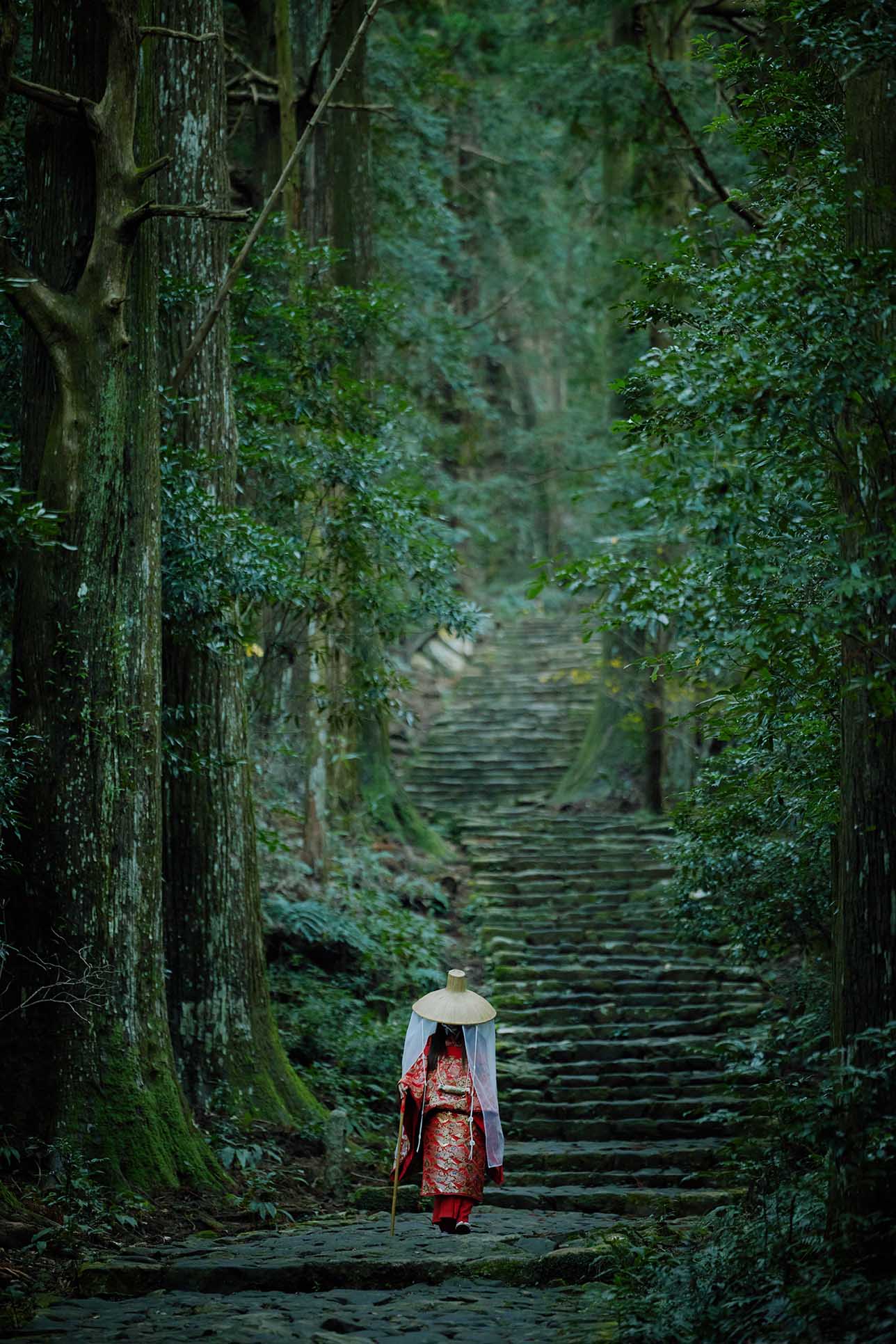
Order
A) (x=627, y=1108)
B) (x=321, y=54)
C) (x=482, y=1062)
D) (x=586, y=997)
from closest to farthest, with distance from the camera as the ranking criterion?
(x=482, y=1062)
(x=627, y=1108)
(x=321, y=54)
(x=586, y=997)

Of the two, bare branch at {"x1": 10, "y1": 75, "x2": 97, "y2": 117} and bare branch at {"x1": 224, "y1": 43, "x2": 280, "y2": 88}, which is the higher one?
bare branch at {"x1": 224, "y1": 43, "x2": 280, "y2": 88}

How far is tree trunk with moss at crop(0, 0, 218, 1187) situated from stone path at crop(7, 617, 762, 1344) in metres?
1.05

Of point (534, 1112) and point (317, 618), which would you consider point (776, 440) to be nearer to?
point (317, 618)

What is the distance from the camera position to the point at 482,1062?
686 centimetres

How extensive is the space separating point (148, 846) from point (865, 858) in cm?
391

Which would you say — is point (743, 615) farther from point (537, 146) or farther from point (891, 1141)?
point (537, 146)

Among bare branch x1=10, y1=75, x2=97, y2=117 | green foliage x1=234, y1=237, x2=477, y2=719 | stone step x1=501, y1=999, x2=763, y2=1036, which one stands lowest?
stone step x1=501, y1=999, x2=763, y2=1036

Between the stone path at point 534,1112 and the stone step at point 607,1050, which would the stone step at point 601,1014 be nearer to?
the stone path at point 534,1112

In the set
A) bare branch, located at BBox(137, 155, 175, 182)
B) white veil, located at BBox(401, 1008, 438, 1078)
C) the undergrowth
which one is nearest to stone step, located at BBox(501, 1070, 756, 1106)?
the undergrowth

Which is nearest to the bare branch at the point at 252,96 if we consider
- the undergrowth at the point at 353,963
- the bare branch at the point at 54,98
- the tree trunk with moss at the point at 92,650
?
the tree trunk with moss at the point at 92,650

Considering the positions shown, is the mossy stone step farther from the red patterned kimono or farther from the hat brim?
the hat brim

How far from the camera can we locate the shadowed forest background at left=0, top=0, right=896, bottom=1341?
16.9 ft

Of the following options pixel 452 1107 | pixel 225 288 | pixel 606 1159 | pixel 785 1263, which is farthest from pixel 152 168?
pixel 606 1159

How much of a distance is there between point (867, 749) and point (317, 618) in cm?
666
